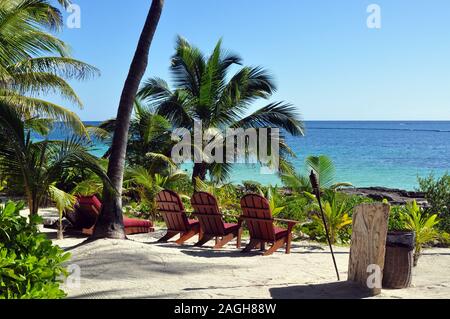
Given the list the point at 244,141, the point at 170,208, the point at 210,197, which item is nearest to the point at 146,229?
the point at 170,208

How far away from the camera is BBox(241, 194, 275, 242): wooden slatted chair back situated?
10023mm

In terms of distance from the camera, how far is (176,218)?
11.3 m

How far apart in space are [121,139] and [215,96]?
9272mm

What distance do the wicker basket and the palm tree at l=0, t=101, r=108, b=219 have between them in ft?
14.5

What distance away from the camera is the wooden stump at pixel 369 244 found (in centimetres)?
704

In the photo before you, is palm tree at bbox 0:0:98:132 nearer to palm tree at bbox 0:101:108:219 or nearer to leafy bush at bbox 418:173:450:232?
palm tree at bbox 0:101:108:219

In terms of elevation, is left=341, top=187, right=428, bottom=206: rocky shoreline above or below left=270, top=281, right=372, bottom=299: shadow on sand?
below

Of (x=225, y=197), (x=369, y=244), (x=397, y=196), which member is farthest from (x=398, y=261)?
(x=397, y=196)

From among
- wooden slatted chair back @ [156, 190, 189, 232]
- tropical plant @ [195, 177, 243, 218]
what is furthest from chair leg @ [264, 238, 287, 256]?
tropical plant @ [195, 177, 243, 218]

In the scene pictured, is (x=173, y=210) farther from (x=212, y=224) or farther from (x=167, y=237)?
(x=212, y=224)

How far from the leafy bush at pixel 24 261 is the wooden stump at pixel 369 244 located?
395cm

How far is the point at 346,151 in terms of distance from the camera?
81.4m

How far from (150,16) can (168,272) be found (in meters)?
4.79

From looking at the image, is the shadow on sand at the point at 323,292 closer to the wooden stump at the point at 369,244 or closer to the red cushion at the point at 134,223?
the wooden stump at the point at 369,244
